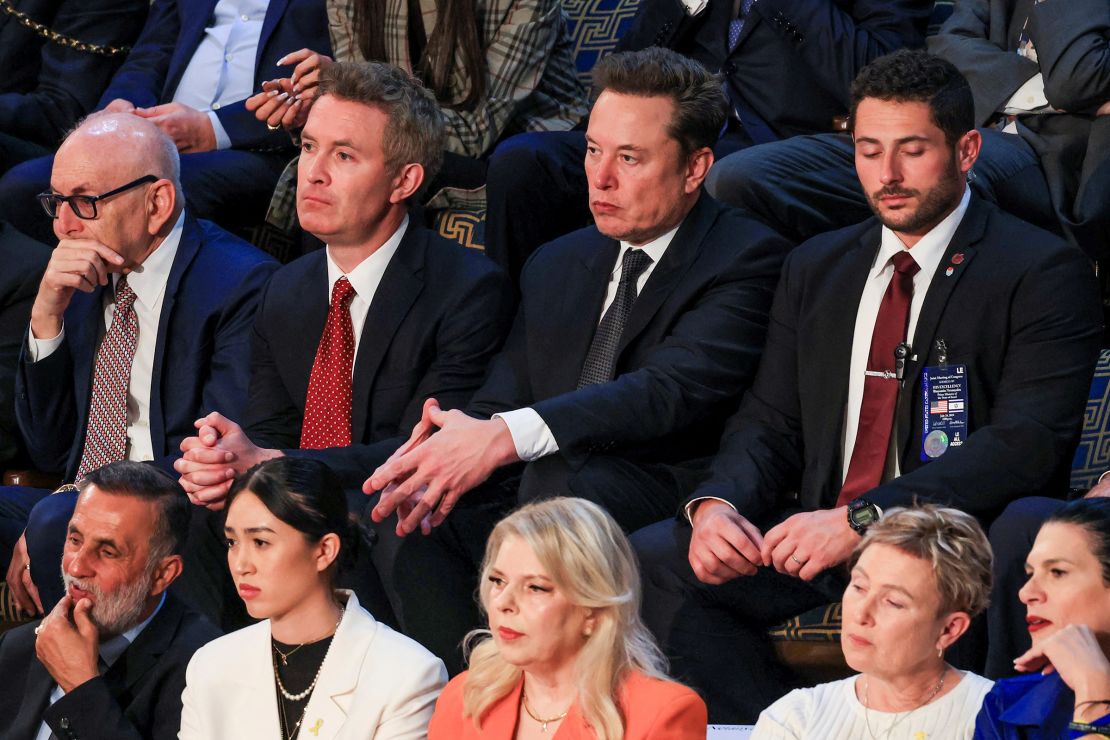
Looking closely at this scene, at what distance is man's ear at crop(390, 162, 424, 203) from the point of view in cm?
392

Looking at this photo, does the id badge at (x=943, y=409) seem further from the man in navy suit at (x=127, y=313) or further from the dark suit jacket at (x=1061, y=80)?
the man in navy suit at (x=127, y=313)

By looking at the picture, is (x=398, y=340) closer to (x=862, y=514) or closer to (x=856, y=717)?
(x=862, y=514)

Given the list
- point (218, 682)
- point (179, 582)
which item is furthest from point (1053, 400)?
point (179, 582)

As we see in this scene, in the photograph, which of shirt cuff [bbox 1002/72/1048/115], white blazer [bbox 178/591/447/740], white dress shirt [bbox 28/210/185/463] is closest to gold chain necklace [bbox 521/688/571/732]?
white blazer [bbox 178/591/447/740]

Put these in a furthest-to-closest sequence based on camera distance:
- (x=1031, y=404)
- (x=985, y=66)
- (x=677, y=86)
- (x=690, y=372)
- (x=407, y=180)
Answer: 1. (x=985, y=66)
2. (x=407, y=180)
3. (x=677, y=86)
4. (x=690, y=372)
5. (x=1031, y=404)

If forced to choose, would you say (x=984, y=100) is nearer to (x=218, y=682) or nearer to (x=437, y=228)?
(x=437, y=228)

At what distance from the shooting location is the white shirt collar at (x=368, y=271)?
12.5 feet

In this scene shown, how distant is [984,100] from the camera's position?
4.14 metres

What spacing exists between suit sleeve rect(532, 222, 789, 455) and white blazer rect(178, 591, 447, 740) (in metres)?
0.60

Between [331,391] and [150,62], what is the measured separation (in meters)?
1.85

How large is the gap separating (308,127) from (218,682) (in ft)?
4.90

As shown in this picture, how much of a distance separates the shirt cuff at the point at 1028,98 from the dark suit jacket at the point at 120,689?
7.58ft

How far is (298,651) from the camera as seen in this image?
300 cm

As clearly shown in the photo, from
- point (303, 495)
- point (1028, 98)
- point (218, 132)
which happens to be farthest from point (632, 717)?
point (218, 132)
